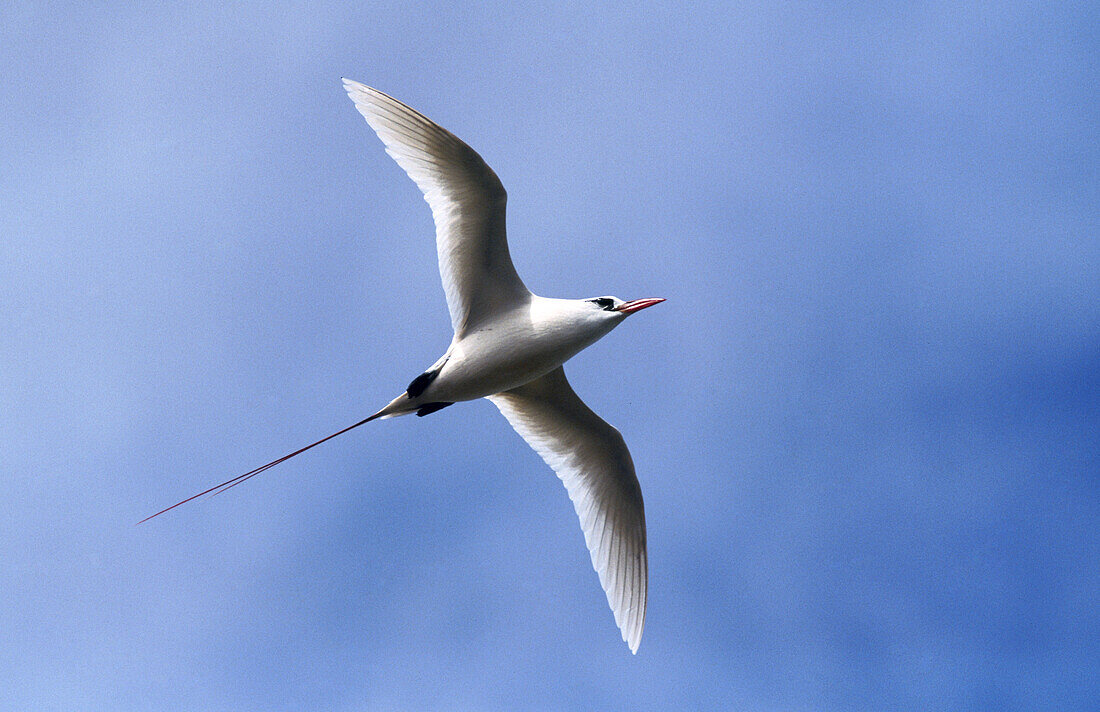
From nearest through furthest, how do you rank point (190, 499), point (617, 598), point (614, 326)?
1. point (190, 499)
2. point (614, 326)
3. point (617, 598)

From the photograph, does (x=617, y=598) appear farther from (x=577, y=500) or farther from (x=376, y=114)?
(x=376, y=114)

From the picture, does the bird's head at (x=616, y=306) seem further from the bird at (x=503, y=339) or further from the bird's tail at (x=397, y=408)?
the bird's tail at (x=397, y=408)

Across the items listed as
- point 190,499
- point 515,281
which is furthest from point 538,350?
point 190,499

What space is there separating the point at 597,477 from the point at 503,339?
103 inches

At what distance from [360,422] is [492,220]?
2679mm

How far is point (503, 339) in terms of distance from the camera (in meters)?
10.5

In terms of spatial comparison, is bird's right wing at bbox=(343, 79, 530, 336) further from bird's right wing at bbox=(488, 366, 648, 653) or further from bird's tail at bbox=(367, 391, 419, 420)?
bird's right wing at bbox=(488, 366, 648, 653)

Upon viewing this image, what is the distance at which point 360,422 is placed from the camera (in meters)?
Answer: 10.1

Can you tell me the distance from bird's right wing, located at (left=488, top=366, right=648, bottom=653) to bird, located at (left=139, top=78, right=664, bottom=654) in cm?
1

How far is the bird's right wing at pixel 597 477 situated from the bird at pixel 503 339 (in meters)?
0.01

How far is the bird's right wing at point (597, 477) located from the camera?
11.8 meters

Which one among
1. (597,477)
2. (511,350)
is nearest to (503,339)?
(511,350)

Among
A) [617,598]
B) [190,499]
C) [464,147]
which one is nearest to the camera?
[190,499]

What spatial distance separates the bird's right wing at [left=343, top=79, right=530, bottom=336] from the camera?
33.0 ft
